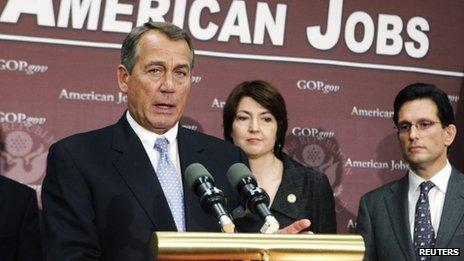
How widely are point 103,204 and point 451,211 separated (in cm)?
205

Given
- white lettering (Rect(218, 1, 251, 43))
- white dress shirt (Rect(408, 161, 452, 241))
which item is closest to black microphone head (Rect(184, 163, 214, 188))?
white dress shirt (Rect(408, 161, 452, 241))

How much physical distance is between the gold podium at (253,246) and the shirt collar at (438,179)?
226cm

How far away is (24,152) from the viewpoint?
4.01 metres

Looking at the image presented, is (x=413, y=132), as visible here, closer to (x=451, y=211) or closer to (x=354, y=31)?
(x=451, y=211)

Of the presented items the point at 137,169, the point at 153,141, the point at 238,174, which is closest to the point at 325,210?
the point at 153,141

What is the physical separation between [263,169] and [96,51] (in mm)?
1132

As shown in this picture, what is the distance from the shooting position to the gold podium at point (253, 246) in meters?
1.61

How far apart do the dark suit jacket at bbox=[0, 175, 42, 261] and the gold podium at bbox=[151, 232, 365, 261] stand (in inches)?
76.4

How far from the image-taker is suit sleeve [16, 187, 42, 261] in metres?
3.43

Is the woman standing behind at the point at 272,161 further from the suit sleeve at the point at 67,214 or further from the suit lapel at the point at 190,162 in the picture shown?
the suit sleeve at the point at 67,214

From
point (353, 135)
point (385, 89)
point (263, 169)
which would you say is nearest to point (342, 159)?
point (353, 135)

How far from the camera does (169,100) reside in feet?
8.02

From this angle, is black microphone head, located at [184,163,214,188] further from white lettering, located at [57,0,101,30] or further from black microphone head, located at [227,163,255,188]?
white lettering, located at [57,0,101,30]

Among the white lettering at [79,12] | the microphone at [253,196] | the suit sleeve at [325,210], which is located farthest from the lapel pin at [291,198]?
the microphone at [253,196]
